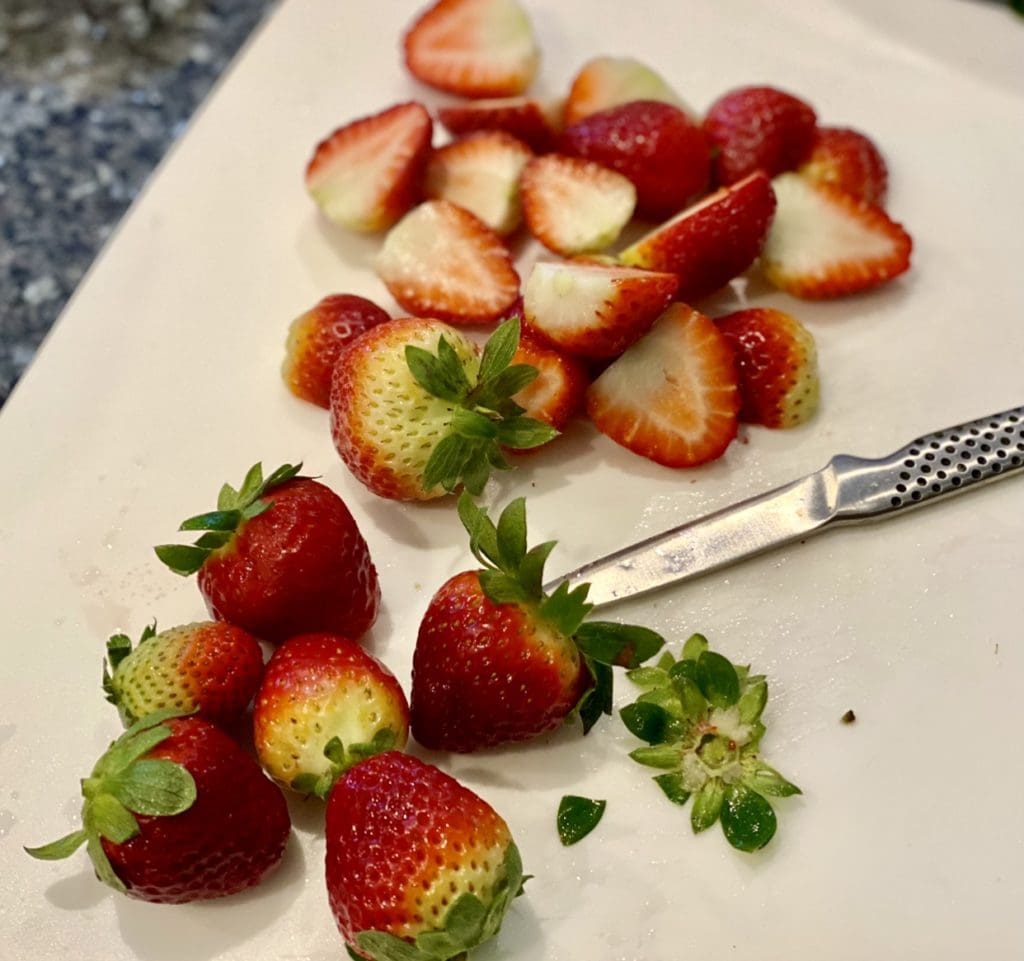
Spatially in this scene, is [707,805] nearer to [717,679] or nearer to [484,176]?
[717,679]

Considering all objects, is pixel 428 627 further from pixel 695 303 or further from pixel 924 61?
pixel 924 61

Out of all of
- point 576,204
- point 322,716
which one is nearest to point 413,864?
point 322,716

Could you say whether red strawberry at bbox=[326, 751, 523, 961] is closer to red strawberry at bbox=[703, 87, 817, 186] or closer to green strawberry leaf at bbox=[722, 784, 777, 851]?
green strawberry leaf at bbox=[722, 784, 777, 851]

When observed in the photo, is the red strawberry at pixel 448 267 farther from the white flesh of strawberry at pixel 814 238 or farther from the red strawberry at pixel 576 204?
the white flesh of strawberry at pixel 814 238

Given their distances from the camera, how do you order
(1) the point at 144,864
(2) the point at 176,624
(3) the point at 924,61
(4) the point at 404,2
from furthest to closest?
1. (4) the point at 404,2
2. (3) the point at 924,61
3. (2) the point at 176,624
4. (1) the point at 144,864

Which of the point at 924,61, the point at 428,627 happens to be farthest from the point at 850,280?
the point at 428,627

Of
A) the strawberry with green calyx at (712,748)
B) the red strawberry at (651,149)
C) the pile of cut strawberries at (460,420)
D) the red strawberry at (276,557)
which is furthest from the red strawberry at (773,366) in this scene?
the red strawberry at (276,557)
